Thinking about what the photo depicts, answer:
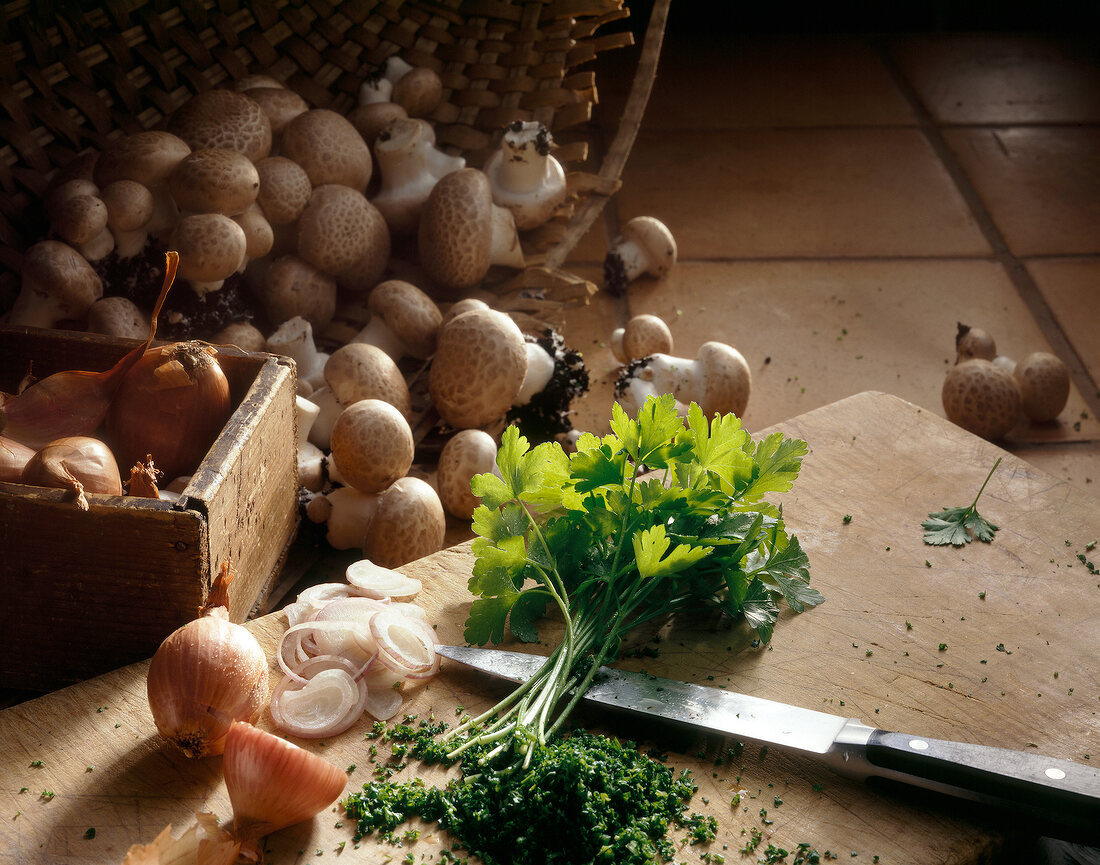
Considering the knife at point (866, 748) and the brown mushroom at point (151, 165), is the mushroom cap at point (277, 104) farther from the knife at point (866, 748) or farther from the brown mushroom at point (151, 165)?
the knife at point (866, 748)

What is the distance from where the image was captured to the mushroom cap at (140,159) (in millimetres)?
1705

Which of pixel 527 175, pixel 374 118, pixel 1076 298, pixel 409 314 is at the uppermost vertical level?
pixel 374 118

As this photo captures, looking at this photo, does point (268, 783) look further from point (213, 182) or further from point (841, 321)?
point (841, 321)

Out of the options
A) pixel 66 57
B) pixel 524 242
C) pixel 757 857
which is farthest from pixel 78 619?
pixel 524 242

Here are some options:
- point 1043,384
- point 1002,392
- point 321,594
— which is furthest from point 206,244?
point 1043,384

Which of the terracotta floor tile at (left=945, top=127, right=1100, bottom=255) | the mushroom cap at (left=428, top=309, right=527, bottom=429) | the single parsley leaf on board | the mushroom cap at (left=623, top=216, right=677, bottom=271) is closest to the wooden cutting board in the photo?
the single parsley leaf on board

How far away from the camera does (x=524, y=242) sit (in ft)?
7.61

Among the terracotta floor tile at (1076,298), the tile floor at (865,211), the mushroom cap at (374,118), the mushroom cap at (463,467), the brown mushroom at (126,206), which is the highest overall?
the brown mushroom at (126,206)

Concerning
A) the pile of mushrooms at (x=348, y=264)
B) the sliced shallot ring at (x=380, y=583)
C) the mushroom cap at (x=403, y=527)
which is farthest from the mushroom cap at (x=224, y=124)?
the sliced shallot ring at (x=380, y=583)

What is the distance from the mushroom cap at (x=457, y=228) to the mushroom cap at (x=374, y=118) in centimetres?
25

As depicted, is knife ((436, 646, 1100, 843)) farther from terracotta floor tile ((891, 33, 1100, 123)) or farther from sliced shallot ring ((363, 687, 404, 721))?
terracotta floor tile ((891, 33, 1100, 123))

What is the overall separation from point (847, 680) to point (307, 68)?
71.1 inches

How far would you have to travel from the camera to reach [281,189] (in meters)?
1.88

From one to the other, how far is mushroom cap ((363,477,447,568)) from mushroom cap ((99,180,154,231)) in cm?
63
